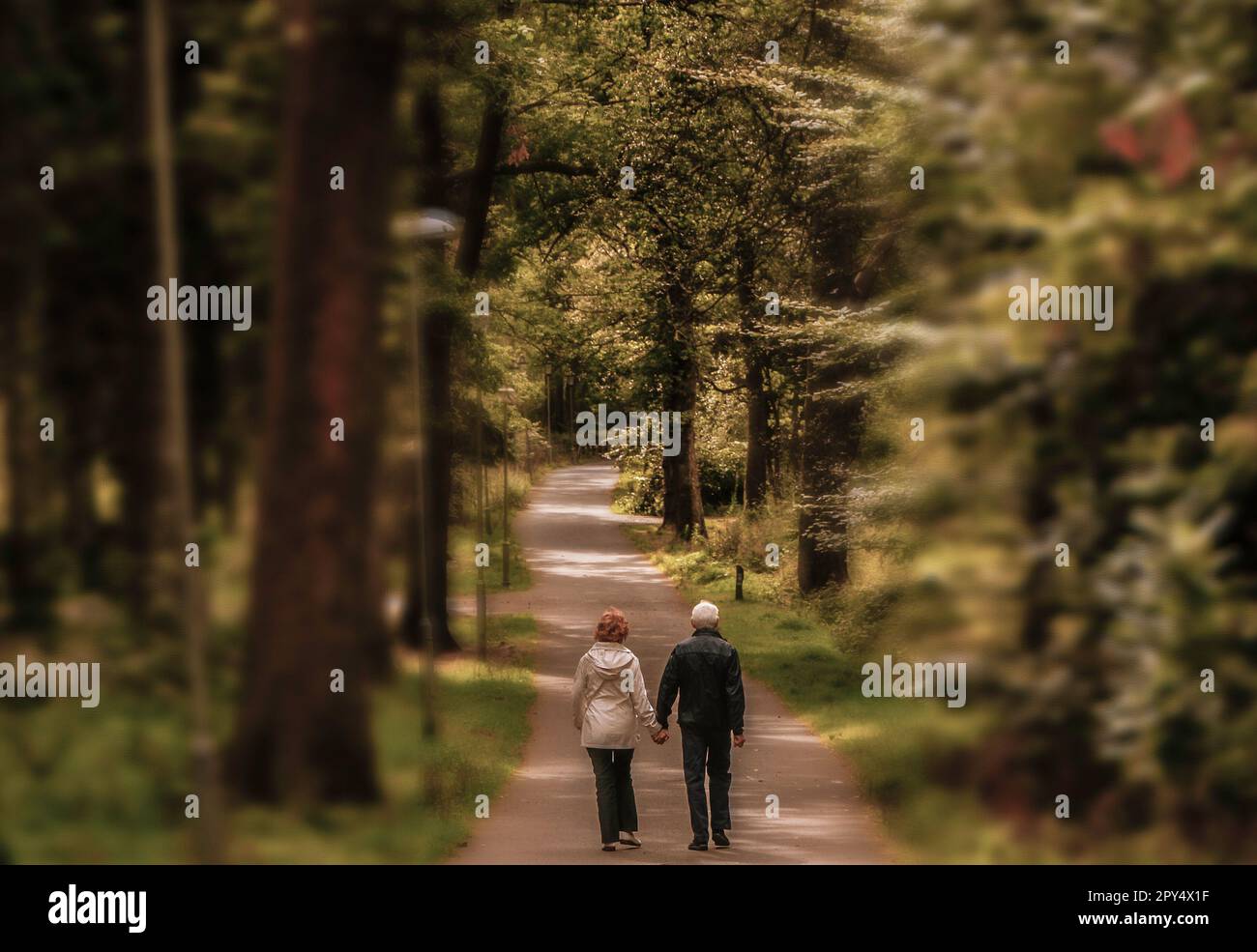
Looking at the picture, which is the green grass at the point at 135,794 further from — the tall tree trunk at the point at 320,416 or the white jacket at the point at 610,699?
the white jacket at the point at 610,699

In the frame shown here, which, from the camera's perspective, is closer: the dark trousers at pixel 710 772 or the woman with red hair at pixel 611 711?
the woman with red hair at pixel 611 711

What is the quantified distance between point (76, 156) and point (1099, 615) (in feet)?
8.40

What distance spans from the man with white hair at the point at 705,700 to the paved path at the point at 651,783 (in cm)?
25

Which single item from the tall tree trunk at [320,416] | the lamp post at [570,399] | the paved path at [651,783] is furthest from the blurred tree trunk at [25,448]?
the lamp post at [570,399]

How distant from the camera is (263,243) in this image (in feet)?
9.93

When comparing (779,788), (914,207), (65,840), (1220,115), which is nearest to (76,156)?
(65,840)

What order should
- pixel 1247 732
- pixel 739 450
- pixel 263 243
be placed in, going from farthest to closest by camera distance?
1. pixel 739 450
2. pixel 1247 732
3. pixel 263 243

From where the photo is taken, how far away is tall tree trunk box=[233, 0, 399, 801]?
2.97 meters

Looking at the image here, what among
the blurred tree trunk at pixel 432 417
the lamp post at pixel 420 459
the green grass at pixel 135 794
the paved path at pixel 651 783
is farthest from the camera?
the paved path at pixel 651 783

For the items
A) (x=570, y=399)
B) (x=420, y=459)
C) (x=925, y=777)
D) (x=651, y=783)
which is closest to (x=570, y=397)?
(x=570, y=399)

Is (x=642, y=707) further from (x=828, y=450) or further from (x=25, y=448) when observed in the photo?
(x=25, y=448)

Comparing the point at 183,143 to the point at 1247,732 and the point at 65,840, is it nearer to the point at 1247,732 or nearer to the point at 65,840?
the point at 65,840

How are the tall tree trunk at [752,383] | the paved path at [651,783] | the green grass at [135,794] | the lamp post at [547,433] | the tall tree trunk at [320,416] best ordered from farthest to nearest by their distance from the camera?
the lamp post at [547,433]
the tall tree trunk at [752,383]
the paved path at [651,783]
the green grass at [135,794]
the tall tree trunk at [320,416]

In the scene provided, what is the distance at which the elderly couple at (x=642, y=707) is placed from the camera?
9.04 m
